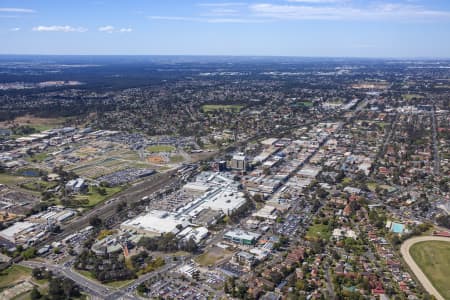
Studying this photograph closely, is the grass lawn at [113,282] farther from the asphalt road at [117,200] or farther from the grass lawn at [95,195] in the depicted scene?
the grass lawn at [95,195]

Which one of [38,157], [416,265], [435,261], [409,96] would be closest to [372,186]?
[435,261]

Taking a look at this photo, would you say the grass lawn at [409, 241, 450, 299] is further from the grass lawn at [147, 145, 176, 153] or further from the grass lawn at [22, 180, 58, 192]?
the grass lawn at [147, 145, 176, 153]

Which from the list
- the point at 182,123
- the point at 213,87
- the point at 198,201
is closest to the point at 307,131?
the point at 182,123

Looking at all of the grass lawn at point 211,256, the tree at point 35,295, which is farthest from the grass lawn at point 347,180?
the tree at point 35,295

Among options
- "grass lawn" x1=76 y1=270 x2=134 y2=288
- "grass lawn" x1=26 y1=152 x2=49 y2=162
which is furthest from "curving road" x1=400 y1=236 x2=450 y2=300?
"grass lawn" x1=26 y1=152 x2=49 y2=162

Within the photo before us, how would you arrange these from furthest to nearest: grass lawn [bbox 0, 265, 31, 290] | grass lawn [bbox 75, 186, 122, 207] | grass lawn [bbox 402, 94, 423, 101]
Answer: grass lawn [bbox 402, 94, 423, 101]
grass lawn [bbox 75, 186, 122, 207]
grass lawn [bbox 0, 265, 31, 290]

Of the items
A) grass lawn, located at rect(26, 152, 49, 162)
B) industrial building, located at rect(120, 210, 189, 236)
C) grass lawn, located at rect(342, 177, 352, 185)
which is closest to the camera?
industrial building, located at rect(120, 210, 189, 236)

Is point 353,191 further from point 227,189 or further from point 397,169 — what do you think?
point 227,189
